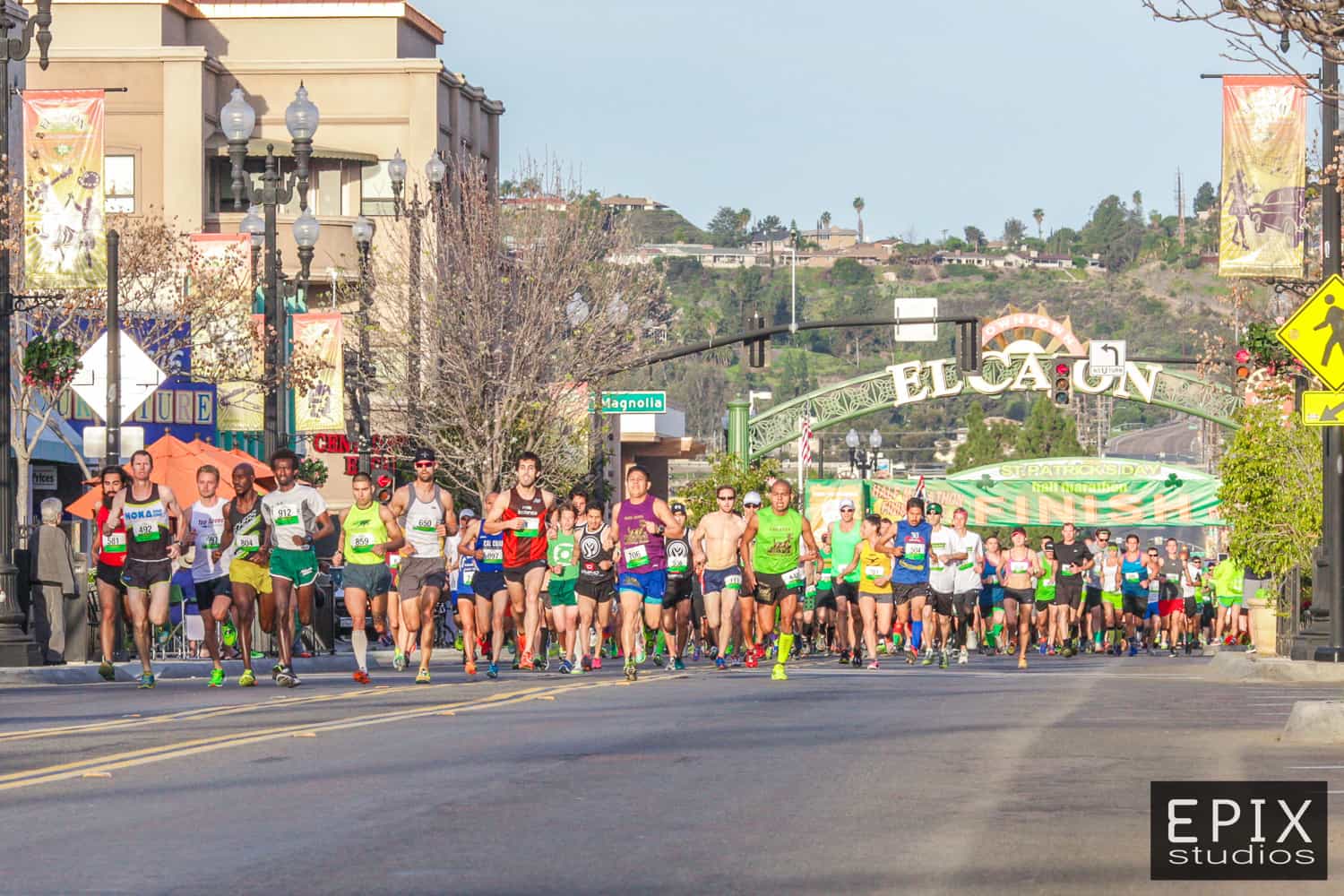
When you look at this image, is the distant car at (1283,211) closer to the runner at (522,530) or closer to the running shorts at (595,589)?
the running shorts at (595,589)

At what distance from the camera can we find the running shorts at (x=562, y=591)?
914 inches

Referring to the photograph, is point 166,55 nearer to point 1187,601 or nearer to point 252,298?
point 252,298

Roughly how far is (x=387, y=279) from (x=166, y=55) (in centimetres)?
1566

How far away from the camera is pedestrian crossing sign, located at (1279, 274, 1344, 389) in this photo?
1973 cm

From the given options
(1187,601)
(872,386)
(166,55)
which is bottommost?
(1187,601)

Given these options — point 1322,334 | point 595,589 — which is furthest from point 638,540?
point 1322,334

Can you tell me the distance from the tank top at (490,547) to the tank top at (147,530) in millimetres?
2832

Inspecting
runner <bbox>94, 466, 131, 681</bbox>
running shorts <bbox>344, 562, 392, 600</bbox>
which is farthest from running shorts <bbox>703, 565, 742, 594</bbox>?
runner <bbox>94, 466, 131, 681</bbox>

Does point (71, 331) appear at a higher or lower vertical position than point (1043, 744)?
higher

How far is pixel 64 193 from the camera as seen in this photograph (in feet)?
85.5

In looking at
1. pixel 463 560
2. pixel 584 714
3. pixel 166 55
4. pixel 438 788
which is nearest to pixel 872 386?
pixel 166 55

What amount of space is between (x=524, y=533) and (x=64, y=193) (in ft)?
26.4

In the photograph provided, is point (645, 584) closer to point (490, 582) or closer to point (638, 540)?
point (638, 540)

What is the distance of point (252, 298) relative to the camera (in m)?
38.6
